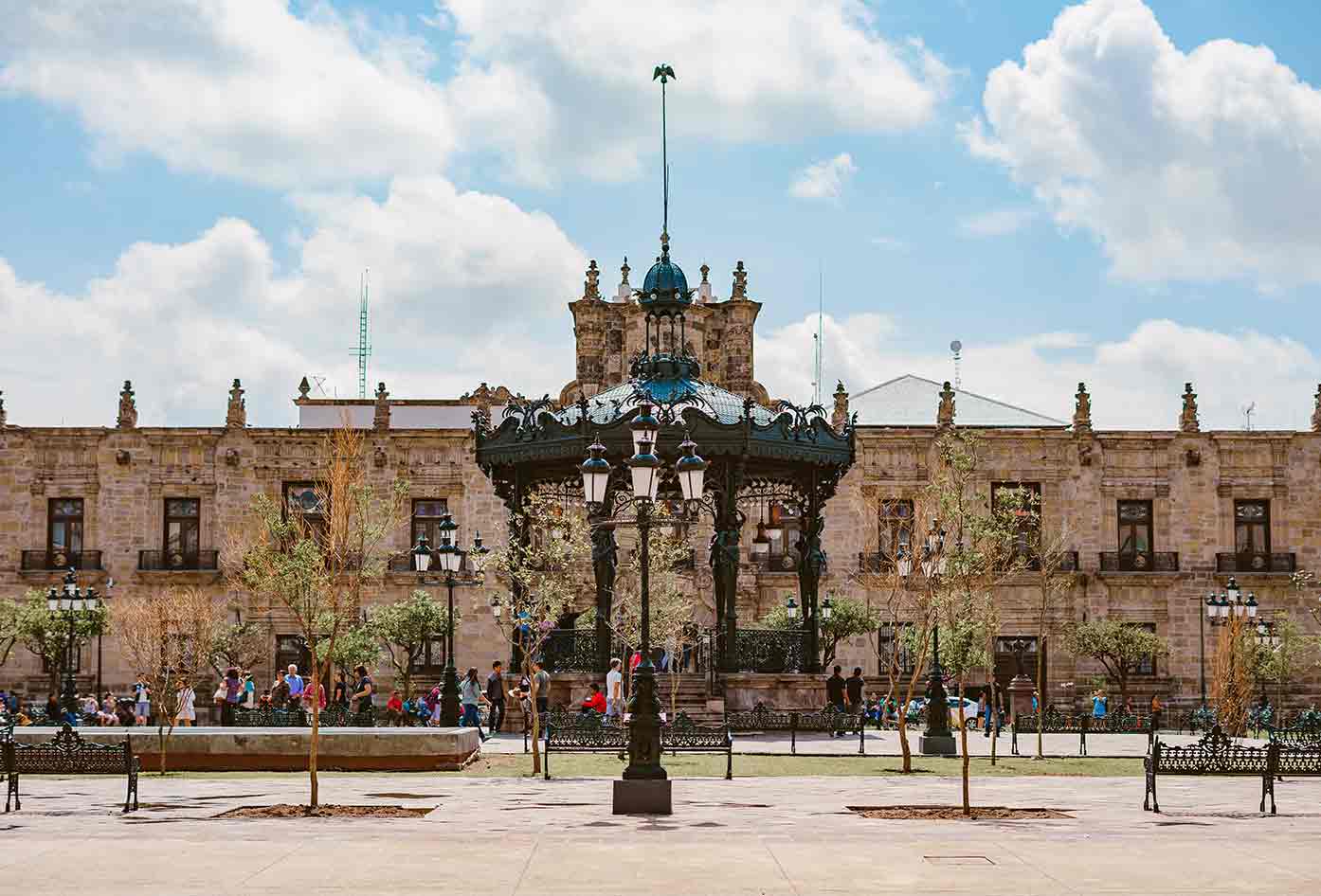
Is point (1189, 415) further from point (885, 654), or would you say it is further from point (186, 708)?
point (186, 708)

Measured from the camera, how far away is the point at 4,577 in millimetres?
44562

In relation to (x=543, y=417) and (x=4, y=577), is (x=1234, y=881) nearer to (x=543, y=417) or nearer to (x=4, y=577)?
(x=543, y=417)

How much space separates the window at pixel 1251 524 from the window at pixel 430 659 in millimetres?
21054

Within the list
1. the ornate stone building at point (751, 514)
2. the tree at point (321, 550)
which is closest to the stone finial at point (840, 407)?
the ornate stone building at point (751, 514)

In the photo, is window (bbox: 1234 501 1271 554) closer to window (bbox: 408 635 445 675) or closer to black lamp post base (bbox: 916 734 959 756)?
window (bbox: 408 635 445 675)

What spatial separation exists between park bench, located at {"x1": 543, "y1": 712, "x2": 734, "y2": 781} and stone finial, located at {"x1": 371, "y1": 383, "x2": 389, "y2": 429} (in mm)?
22364

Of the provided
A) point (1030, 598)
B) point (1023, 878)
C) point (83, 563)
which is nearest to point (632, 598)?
point (1030, 598)

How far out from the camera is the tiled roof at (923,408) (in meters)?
49.2

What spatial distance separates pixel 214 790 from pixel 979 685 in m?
30.8

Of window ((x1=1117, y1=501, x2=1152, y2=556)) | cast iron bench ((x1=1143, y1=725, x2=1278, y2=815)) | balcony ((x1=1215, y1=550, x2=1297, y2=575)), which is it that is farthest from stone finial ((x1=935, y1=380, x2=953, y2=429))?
cast iron bench ((x1=1143, y1=725, x2=1278, y2=815))

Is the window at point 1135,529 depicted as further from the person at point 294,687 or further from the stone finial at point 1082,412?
the person at point 294,687

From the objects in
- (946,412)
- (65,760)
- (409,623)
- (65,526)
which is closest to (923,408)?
(946,412)

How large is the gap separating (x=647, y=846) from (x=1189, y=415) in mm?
36402

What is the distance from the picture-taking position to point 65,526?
4503 centimetres
